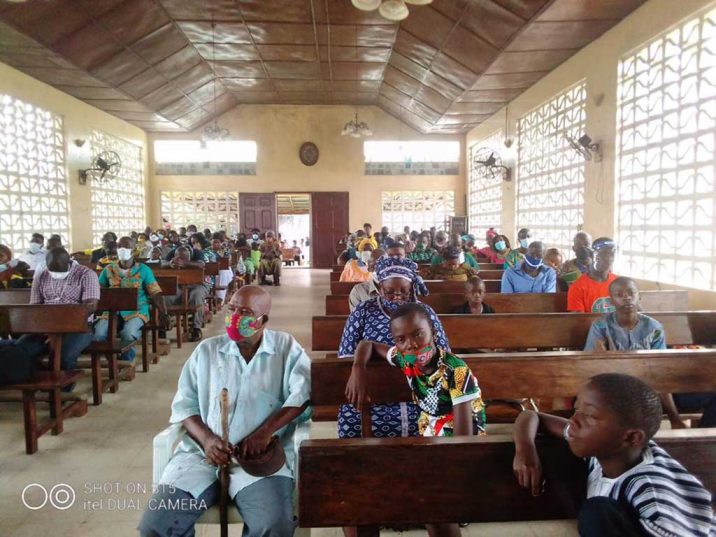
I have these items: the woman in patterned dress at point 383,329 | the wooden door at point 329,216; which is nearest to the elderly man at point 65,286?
the woman in patterned dress at point 383,329

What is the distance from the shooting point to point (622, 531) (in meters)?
1.03

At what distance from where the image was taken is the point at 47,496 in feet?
8.65

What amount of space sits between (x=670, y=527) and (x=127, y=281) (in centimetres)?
477

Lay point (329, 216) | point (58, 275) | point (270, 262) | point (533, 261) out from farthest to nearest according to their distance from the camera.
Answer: point (329, 216), point (270, 262), point (533, 261), point (58, 275)

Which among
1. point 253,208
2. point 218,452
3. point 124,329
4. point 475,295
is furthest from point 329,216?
point 218,452

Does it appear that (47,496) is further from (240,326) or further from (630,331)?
(630,331)

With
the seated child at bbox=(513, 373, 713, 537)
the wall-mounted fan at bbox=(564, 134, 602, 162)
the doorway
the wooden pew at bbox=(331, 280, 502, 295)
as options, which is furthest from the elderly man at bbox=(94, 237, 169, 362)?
the doorway

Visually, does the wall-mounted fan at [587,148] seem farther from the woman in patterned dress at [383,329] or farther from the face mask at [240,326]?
the face mask at [240,326]

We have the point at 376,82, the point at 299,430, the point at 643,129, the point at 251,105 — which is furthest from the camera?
the point at 251,105

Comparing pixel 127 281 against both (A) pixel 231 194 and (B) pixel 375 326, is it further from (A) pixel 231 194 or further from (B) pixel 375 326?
(A) pixel 231 194

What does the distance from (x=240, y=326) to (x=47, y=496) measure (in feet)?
5.38

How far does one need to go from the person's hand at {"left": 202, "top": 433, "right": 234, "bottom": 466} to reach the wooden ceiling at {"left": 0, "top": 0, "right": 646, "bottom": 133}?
606 cm

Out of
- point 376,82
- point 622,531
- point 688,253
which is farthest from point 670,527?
point 376,82

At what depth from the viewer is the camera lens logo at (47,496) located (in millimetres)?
2543
